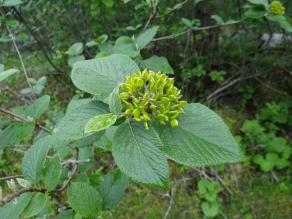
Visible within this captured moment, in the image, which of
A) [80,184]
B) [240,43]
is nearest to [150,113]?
[80,184]

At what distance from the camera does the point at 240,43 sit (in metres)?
3.18

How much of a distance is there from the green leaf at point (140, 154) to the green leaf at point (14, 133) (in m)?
0.58

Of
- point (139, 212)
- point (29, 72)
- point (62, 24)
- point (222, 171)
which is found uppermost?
point (62, 24)

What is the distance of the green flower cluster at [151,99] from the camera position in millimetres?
733

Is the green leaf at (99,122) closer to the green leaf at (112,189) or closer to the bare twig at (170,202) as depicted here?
the green leaf at (112,189)

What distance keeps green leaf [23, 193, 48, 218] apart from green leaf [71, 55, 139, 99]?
309mm

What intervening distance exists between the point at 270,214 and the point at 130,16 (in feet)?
5.80

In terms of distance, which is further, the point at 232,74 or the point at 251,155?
the point at 232,74

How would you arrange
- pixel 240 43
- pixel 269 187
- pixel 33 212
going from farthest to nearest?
pixel 240 43, pixel 269 187, pixel 33 212

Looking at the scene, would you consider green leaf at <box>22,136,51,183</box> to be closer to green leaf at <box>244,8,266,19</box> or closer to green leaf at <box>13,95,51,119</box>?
green leaf at <box>13,95,51,119</box>

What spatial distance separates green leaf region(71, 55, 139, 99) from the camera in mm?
837

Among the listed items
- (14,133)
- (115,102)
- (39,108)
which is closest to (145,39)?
(39,108)

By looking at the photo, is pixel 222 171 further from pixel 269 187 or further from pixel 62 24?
pixel 62 24

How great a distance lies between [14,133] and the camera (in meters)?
1.23
